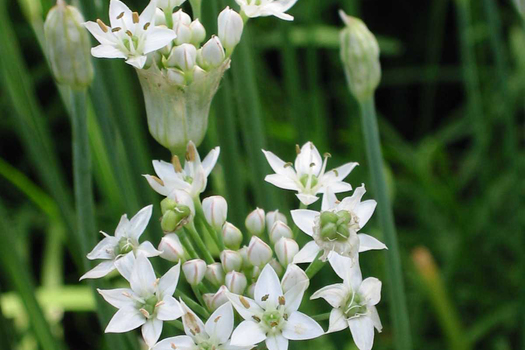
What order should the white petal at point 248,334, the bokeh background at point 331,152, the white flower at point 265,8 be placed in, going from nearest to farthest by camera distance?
the white petal at point 248,334, the white flower at point 265,8, the bokeh background at point 331,152

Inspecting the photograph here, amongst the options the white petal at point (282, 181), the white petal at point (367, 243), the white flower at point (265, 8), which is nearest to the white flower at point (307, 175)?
the white petal at point (282, 181)

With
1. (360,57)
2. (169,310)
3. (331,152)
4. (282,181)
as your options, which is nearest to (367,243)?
(282,181)

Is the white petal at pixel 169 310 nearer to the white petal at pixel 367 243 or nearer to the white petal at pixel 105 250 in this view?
the white petal at pixel 105 250

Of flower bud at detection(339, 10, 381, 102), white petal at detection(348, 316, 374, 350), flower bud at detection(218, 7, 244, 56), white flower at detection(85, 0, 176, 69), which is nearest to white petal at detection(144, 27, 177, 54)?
white flower at detection(85, 0, 176, 69)

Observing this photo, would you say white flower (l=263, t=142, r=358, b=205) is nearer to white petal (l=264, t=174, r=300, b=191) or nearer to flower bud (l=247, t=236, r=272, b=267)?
white petal (l=264, t=174, r=300, b=191)

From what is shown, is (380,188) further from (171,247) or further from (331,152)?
(331,152)
